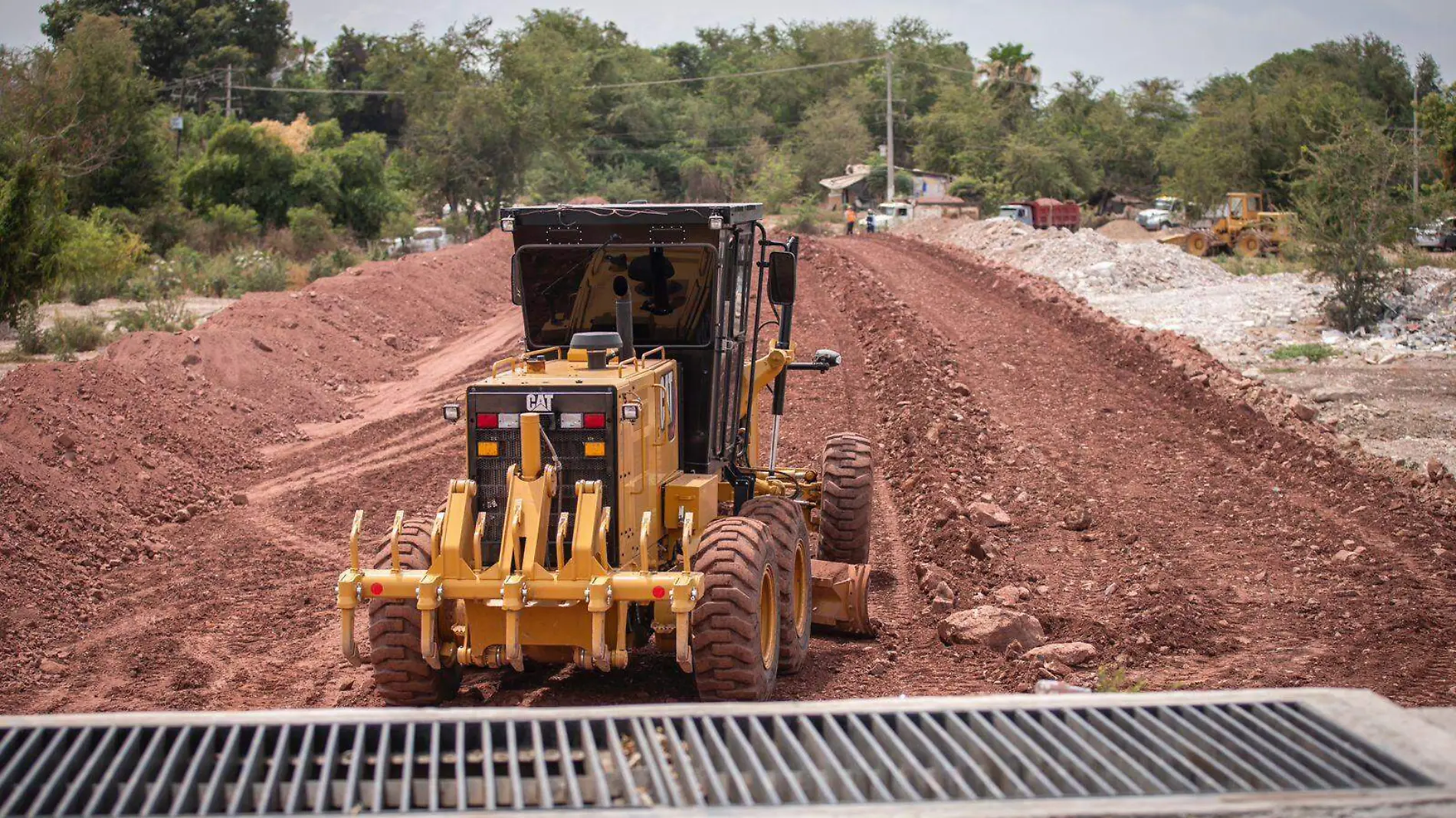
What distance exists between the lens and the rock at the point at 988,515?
1170 cm

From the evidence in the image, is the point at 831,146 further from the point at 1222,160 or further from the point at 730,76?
the point at 1222,160

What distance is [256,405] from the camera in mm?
17938

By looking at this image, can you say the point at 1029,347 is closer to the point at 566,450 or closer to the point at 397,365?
the point at 397,365

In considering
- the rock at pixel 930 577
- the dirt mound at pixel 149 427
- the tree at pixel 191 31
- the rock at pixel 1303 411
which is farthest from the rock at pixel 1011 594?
the tree at pixel 191 31

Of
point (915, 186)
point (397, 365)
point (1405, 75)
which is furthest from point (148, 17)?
point (1405, 75)

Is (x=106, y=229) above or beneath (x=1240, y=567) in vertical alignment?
above

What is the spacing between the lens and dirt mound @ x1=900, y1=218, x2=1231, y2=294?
32.6 meters

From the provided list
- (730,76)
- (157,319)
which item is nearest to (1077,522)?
(157,319)

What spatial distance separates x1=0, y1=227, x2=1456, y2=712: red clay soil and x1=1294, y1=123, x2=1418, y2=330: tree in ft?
15.4

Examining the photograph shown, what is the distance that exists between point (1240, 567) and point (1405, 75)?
7307 cm

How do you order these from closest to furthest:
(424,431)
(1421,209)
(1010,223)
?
1. (424,431)
2. (1421,209)
3. (1010,223)

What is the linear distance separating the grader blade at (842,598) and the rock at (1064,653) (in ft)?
3.62

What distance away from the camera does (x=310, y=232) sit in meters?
39.8

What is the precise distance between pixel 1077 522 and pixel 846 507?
9.45ft
